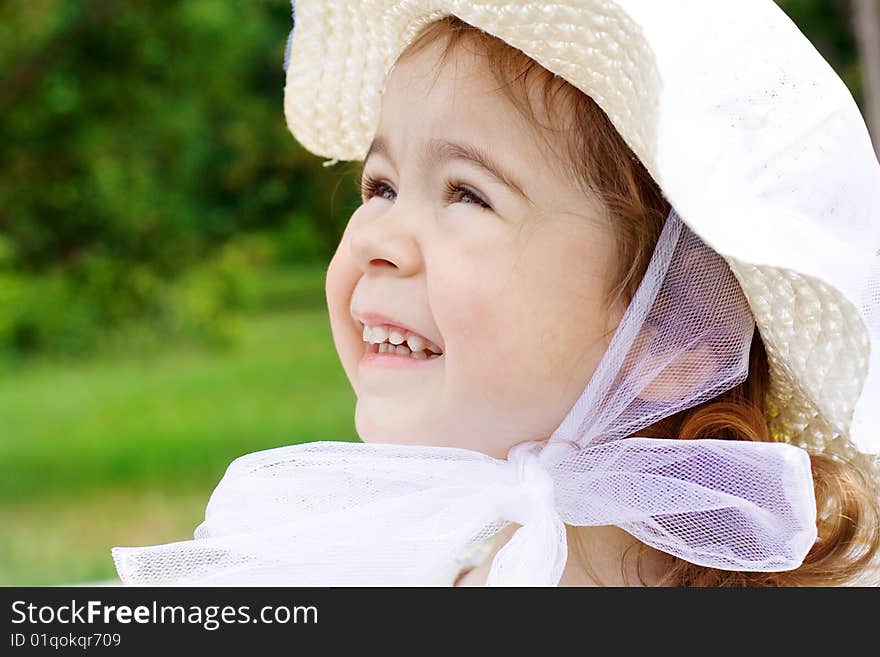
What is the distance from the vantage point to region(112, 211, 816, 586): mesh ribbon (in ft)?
2.84

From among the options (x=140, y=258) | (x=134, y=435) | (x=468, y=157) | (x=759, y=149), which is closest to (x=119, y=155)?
(x=140, y=258)

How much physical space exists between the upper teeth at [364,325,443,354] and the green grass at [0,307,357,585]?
2.34m

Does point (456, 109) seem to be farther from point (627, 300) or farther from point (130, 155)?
point (130, 155)

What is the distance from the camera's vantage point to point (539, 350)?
2.88ft

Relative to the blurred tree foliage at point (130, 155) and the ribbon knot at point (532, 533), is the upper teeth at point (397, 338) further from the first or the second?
the blurred tree foliage at point (130, 155)

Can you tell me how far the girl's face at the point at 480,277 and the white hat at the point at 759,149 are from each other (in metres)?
0.08

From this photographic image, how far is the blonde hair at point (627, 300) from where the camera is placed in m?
0.88

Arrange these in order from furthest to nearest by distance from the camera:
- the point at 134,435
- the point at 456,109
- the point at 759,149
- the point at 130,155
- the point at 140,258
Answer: the point at 130,155 < the point at 140,258 < the point at 134,435 < the point at 456,109 < the point at 759,149

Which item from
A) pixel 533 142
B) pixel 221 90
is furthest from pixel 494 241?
pixel 221 90

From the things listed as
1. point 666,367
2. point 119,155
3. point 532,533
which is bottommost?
point 532,533

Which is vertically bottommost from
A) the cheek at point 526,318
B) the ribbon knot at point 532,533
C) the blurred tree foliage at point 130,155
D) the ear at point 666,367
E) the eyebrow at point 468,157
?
the ribbon knot at point 532,533

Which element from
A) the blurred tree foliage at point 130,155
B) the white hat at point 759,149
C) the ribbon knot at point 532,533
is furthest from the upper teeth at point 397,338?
the blurred tree foliage at point 130,155

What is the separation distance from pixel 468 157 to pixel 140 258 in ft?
13.7

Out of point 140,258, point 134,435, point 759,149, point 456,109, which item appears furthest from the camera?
point 140,258
